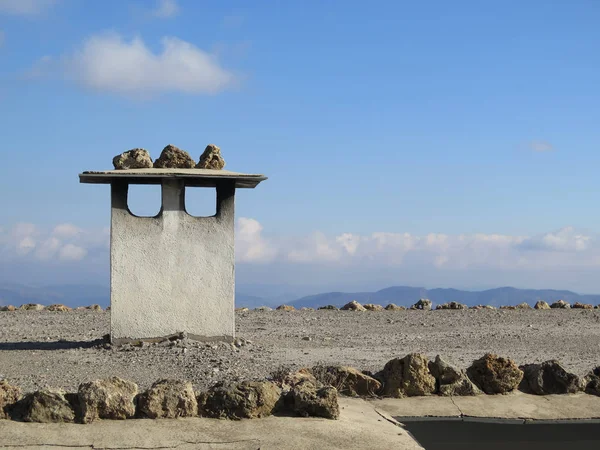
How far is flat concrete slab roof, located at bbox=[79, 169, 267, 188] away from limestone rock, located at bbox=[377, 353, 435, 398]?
15.0 feet

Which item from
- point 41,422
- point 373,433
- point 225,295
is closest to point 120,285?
point 225,295

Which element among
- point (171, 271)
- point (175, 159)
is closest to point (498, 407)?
point (171, 271)

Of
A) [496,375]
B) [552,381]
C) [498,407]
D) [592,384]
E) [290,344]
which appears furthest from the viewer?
[290,344]

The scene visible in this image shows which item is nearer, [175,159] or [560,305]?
[175,159]

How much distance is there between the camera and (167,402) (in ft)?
24.6

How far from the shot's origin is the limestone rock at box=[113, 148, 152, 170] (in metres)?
13.0

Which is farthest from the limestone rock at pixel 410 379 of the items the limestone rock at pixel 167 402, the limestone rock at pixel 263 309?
the limestone rock at pixel 263 309

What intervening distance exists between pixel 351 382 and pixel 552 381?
98.8 inches

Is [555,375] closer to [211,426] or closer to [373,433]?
[373,433]

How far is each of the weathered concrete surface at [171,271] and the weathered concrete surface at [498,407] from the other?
4449mm

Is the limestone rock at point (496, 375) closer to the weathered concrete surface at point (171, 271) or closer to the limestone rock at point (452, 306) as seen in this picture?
the weathered concrete surface at point (171, 271)

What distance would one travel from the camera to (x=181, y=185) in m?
12.5

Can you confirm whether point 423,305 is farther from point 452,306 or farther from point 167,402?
point 167,402

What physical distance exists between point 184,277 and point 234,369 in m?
2.29
